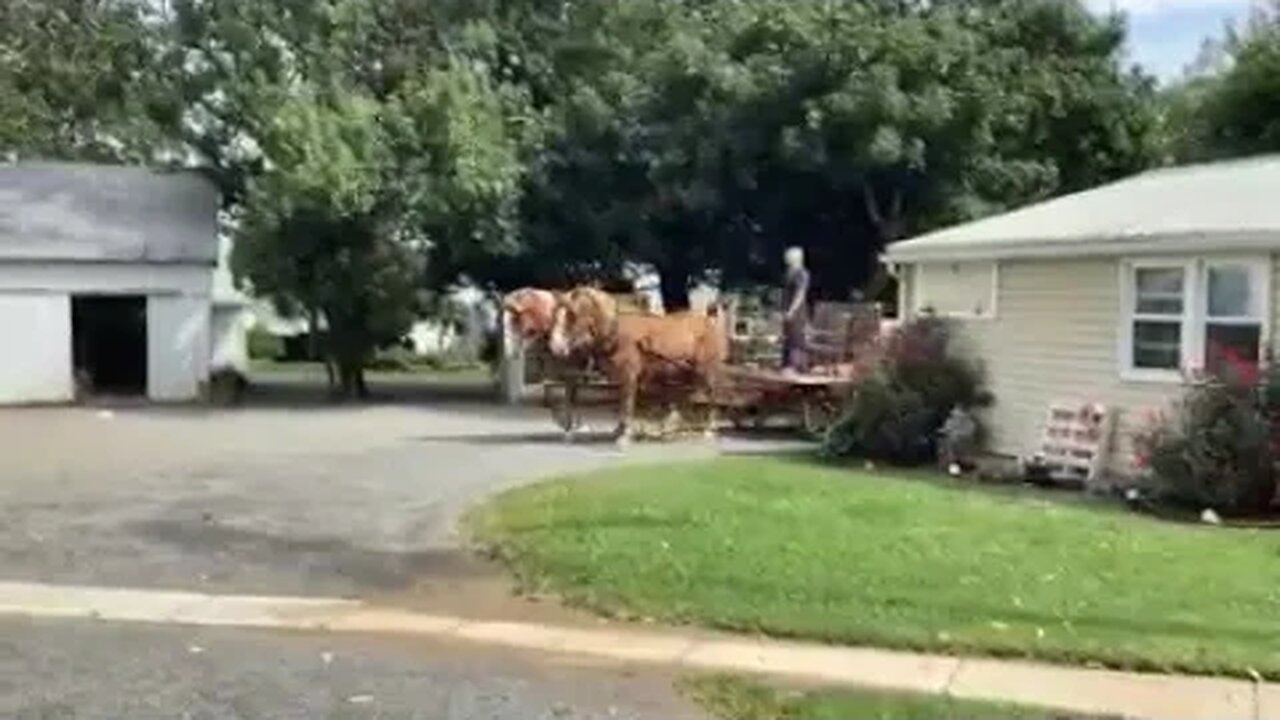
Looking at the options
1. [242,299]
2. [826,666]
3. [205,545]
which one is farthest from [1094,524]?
[242,299]

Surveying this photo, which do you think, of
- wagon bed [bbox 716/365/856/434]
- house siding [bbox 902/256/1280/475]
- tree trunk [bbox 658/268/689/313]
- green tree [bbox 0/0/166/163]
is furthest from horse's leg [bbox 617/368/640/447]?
green tree [bbox 0/0/166/163]

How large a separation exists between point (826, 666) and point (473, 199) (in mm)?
25792

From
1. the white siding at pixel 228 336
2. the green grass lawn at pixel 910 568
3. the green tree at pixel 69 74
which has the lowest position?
the green grass lawn at pixel 910 568

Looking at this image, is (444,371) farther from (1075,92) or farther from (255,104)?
(1075,92)

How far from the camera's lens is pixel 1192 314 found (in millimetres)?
18438

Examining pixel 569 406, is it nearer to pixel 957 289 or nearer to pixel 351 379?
pixel 957 289

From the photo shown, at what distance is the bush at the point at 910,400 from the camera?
21.4 m

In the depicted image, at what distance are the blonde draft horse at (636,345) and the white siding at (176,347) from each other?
1554cm

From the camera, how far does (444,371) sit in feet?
181

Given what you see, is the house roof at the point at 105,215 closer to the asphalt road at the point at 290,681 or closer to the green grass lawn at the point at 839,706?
the asphalt road at the point at 290,681

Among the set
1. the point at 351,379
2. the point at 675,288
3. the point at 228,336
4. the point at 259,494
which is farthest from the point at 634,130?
the point at 259,494

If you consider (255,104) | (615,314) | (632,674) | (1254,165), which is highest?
(255,104)


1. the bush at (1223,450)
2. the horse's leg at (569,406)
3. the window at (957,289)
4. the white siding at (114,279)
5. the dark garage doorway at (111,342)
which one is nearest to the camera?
the bush at (1223,450)

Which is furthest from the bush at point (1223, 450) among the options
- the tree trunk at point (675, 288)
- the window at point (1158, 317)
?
the tree trunk at point (675, 288)
